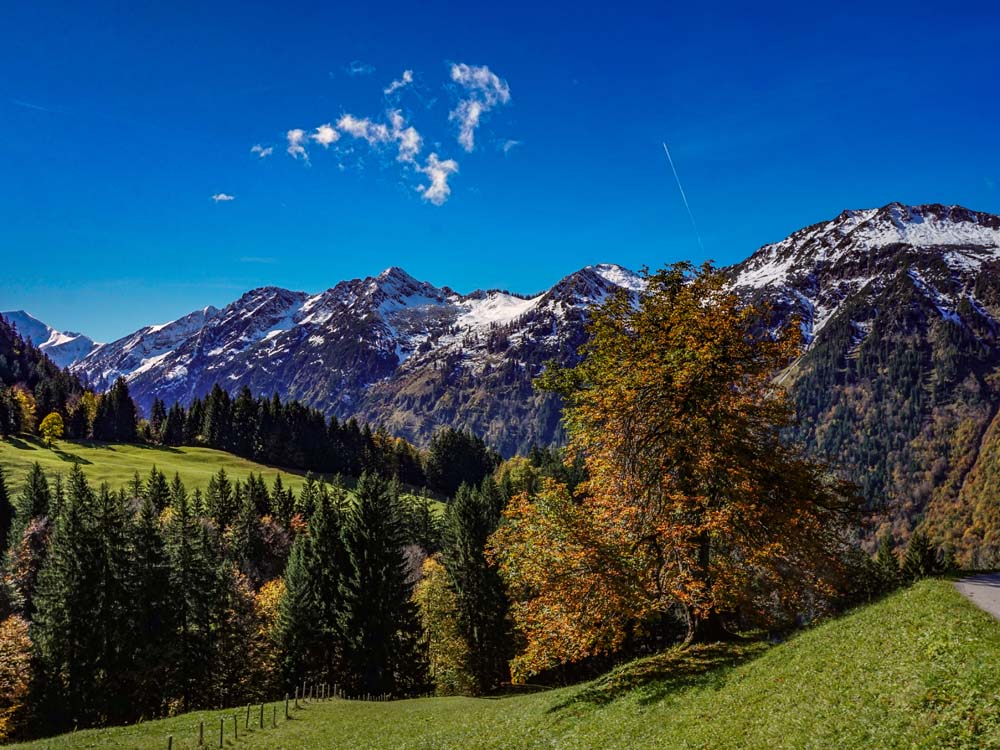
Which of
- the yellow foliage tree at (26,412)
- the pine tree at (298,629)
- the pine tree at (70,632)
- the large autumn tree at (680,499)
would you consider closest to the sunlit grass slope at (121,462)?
the yellow foliage tree at (26,412)

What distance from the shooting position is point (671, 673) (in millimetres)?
21062

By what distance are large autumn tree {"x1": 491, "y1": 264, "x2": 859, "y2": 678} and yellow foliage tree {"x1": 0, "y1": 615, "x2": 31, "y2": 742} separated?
49.0 m

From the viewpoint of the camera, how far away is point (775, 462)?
71.9 feet

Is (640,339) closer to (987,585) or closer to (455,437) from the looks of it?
(987,585)

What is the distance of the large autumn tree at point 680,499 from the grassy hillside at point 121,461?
113710 millimetres

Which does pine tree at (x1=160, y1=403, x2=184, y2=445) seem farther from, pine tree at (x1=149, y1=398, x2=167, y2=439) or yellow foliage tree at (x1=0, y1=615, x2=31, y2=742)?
yellow foliage tree at (x1=0, y1=615, x2=31, y2=742)

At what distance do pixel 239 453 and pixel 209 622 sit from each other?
424 ft

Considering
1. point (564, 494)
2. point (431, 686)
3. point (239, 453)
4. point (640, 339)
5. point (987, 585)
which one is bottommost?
point (431, 686)

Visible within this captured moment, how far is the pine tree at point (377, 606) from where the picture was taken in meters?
52.2

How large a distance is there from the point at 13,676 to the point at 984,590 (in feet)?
215

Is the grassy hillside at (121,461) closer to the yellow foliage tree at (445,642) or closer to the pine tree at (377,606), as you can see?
the yellow foliage tree at (445,642)

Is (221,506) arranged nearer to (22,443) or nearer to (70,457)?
(70,457)

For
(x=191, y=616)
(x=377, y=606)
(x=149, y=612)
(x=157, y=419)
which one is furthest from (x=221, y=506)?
(x=157, y=419)

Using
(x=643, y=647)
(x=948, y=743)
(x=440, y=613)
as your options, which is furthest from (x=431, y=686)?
(x=948, y=743)
